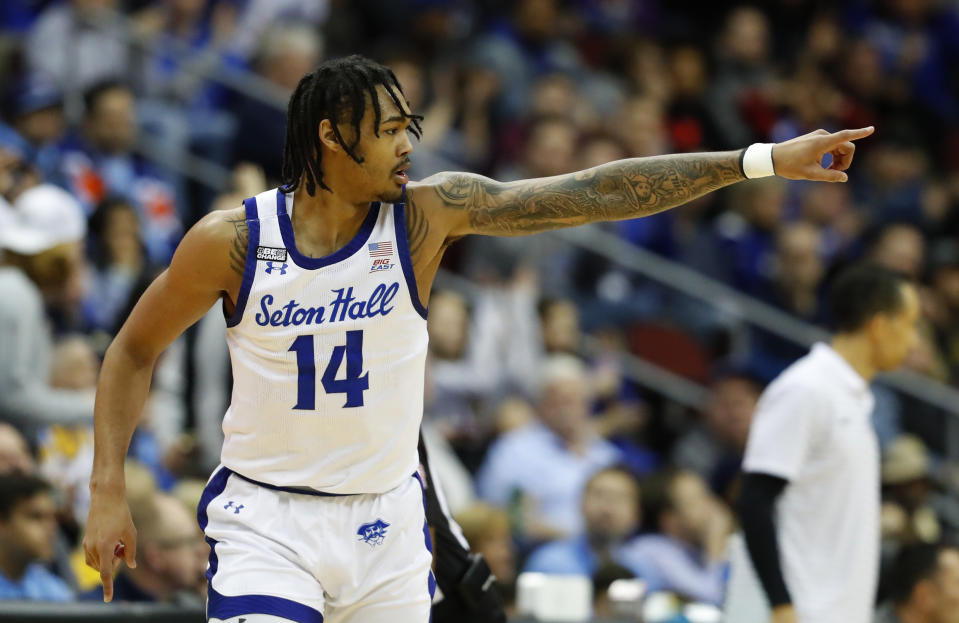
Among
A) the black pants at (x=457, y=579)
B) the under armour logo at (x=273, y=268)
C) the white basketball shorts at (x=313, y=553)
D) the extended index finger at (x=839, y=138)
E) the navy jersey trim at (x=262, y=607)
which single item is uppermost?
the extended index finger at (x=839, y=138)

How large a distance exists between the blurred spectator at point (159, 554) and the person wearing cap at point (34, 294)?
2.90ft

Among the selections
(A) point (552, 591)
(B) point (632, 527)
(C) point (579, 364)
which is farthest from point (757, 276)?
(A) point (552, 591)

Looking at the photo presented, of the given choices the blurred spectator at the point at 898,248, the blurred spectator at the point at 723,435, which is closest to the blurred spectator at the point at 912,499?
the blurred spectator at the point at 723,435

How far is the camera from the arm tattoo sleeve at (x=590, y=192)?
381cm

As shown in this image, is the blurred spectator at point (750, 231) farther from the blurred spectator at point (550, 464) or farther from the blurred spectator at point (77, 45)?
the blurred spectator at point (77, 45)

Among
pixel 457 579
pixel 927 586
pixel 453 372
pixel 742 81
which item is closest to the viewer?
pixel 457 579

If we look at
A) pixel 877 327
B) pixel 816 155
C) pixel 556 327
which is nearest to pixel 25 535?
pixel 877 327

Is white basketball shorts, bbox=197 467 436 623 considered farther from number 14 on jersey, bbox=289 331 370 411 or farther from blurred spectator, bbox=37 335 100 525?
blurred spectator, bbox=37 335 100 525

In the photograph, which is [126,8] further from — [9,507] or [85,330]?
[9,507]

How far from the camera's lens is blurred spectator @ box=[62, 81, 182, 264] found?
864 centimetres

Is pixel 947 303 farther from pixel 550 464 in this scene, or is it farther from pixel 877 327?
pixel 877 327

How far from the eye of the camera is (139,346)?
3982 mm

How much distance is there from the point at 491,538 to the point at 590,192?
3.36m

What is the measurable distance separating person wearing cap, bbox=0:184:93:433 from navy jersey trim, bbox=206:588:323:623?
11.1 ft
